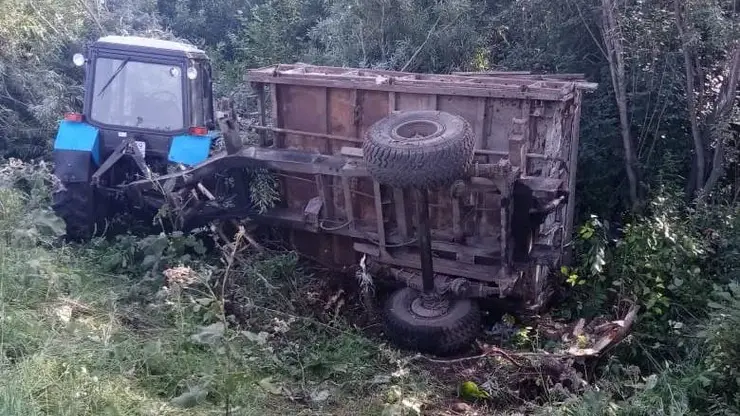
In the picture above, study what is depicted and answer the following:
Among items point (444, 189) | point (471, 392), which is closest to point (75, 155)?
point (444, 189)

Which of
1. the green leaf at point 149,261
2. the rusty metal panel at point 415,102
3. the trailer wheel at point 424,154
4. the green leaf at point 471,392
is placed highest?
the rusty metal panel at point 415,102

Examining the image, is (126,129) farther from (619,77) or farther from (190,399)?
(619,77)

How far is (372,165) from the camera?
4707 mm

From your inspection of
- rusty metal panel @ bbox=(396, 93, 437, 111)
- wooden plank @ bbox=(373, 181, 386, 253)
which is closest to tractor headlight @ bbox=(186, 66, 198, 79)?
rusty metal panel @ bbox=(396, 93, 437, 111)

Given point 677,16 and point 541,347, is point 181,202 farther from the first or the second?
point 677,16

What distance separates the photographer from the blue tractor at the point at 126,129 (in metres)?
6.10

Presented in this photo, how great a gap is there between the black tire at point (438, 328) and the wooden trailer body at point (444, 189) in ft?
0.87

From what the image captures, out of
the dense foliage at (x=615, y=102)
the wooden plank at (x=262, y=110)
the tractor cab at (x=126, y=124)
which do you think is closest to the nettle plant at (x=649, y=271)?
the dense foliage at (x=615, y=102)

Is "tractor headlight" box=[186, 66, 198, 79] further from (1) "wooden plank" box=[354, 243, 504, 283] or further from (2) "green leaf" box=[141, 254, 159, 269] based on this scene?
A: (1) "wooden plank" box=[354, 243, 504, 283]

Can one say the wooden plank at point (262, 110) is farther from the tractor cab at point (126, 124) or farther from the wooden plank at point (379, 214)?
the wooden plank at point (379, 214)

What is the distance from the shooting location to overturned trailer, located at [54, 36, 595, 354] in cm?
481

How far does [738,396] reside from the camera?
3541 millimetres

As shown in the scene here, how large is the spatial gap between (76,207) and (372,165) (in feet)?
9.46

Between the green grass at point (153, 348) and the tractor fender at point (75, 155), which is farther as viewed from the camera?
the tractor fender at point (75, 155)
